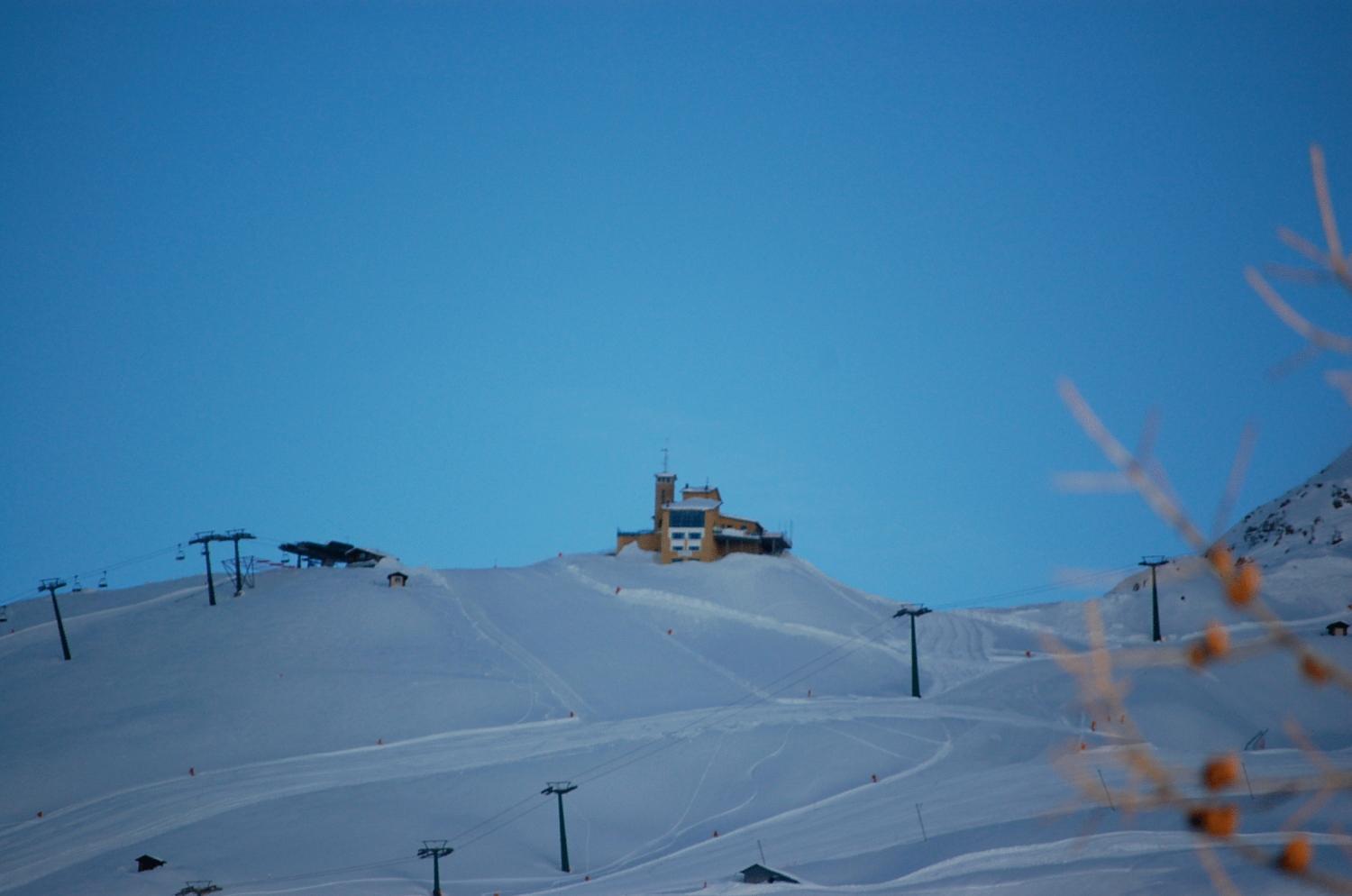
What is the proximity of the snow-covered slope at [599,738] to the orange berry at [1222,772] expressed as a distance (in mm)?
29514

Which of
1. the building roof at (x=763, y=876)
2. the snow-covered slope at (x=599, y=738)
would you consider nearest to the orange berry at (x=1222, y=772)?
the snow-covered slope at (x=599, y=738)

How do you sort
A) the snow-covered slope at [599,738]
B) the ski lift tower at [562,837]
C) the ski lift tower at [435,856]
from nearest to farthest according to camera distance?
1. the ski lift tower at [435,856]
2. the snow-covered slope at [599,738]
3. the ski lift tower at [562,837]

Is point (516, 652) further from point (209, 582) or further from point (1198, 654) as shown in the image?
point (1198, 654)

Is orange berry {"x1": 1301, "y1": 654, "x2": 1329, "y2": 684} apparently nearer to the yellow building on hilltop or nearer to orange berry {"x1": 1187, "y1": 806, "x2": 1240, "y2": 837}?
orange berry {"x1": 1187, "y1": 806, "x2": 1240, "y2": 837}

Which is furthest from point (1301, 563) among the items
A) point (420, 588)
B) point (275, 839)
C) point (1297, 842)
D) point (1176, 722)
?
point (1297, 842)

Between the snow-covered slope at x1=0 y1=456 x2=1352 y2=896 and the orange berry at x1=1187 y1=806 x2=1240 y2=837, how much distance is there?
96.3ft

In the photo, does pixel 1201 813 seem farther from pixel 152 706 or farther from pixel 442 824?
pixel 152 706

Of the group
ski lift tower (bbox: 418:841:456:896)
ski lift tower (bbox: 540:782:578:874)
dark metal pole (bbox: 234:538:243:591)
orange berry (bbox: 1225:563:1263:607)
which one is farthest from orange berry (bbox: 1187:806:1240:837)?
dark metal pole (bbox: 234:538:243:591)

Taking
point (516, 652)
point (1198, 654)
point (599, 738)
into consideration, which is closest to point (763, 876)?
point (599, 738)

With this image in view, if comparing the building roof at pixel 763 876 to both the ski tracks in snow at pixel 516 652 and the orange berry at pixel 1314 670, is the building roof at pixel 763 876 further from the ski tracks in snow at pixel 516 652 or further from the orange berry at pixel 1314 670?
the orange berry at pixel 1314 670

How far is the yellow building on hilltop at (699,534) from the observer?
105250mm

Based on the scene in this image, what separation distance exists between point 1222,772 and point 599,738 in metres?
60.1

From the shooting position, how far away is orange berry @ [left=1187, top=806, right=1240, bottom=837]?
3166 millimetres

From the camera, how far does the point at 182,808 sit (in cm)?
5362
